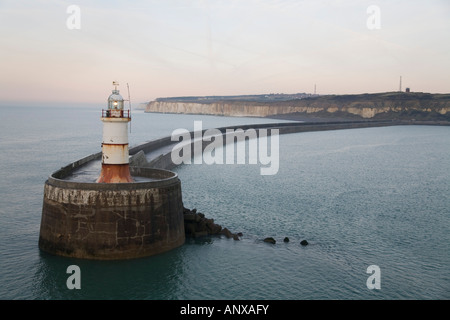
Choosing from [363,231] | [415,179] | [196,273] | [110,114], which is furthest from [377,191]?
[110,114]

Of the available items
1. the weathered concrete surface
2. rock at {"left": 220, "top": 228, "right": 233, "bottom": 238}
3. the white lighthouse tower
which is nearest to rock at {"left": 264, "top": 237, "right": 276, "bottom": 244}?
rock at {"left": 220, "top": 228, "right": 233, "bottom": 238}

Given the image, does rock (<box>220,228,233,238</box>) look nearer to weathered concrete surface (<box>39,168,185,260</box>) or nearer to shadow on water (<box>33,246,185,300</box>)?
shadow on water (<box>33,246,185,300</box>)

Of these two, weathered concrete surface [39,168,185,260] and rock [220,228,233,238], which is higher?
weathered concrete surface [39,168,185,260]

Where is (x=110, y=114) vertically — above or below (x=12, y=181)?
above

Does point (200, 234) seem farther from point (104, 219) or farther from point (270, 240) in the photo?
point (104, 219)

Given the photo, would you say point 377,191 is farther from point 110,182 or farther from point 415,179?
point 110,182

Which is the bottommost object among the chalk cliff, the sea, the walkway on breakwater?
the sea
